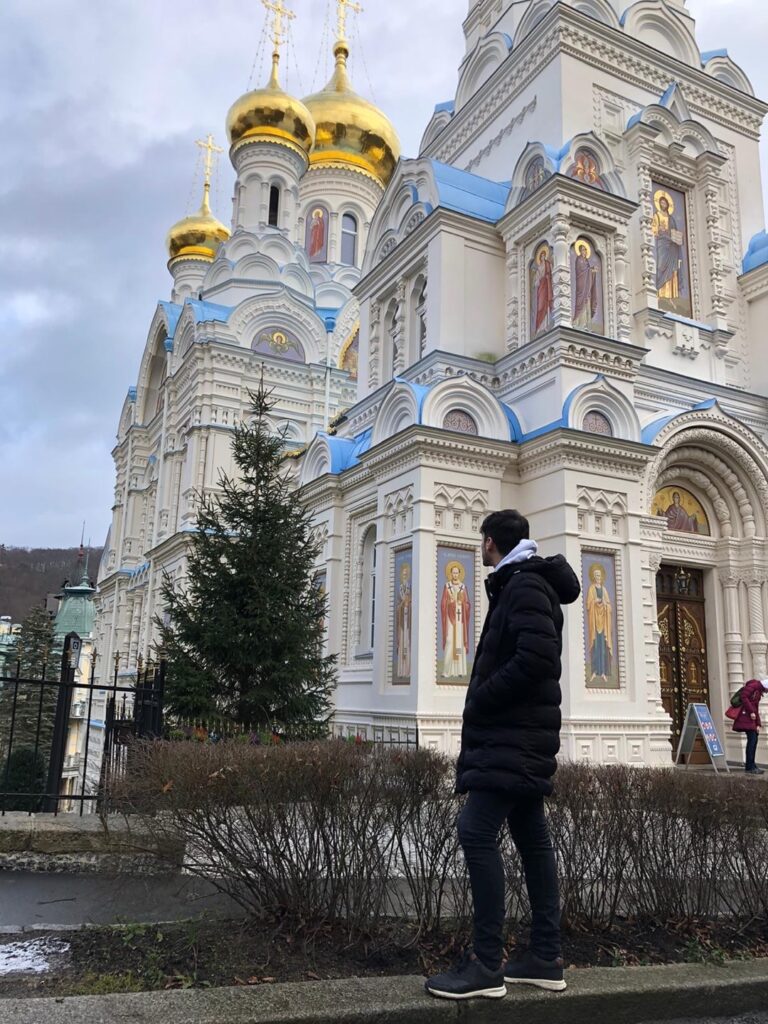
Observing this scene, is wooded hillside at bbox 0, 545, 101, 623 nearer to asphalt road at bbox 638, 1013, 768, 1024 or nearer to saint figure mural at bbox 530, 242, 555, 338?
saint figure mural at bbox 530, 242, 555, 338

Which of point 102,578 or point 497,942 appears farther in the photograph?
point 102,578

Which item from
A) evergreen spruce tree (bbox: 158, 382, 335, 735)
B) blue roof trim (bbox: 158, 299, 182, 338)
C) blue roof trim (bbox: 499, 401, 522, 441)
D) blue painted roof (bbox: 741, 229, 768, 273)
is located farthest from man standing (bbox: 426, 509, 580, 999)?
blue roof trim (bbox: 158, 299, 182, 338)

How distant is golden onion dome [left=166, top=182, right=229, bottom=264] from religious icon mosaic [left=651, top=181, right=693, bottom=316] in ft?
77.3

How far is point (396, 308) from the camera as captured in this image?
606 inches

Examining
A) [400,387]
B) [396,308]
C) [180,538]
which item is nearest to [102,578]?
[180,538]

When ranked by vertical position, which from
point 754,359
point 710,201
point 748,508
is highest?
point 710,201

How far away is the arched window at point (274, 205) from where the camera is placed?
27.9 metres

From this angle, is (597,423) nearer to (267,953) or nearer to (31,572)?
(267,953)

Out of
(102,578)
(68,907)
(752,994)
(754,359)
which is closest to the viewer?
(752,994)

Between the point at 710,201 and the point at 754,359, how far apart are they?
9.44ft

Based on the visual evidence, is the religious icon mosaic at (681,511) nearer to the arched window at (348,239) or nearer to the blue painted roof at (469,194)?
the blue painted roof at (469,194)

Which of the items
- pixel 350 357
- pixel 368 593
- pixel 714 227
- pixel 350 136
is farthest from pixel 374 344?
pixel 350 136

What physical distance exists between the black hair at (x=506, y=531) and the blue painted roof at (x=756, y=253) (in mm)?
13167

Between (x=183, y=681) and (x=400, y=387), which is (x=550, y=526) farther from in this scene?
(x=183, y=681)
